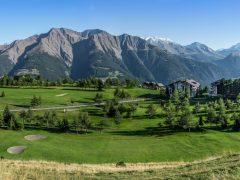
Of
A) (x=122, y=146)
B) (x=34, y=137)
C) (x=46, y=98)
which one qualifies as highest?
(x=46, y=98)

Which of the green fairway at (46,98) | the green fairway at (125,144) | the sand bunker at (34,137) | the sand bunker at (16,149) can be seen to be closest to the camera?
the green fairway at (125,144)

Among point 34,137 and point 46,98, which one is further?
point 46,98

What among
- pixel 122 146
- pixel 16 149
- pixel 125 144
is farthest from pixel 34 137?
pixel 122 146

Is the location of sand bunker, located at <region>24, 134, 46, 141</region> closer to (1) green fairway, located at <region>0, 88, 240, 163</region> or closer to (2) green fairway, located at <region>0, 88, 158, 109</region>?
(1) green fairway, located at <region>0, 88, 240, 163</region>

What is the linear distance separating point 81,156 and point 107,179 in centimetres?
5819

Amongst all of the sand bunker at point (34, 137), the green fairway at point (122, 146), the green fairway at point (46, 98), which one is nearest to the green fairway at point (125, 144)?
the green fairway at point (122, 146)

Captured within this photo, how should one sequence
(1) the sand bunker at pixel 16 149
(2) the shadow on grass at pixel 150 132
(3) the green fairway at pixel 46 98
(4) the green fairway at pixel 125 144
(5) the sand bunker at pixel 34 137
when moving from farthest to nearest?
(3) the green fairway at pixel 46 98 < (2) the shadow on grass at pixel 150 132 < (5) the sand bunker at pixel 34 137 < (1) the sand bunker at pixel 16 149 < (4) the green fairway at pixel 125 144

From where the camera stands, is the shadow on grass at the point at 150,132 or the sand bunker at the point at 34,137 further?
the shadow on grass at the point at 150,132

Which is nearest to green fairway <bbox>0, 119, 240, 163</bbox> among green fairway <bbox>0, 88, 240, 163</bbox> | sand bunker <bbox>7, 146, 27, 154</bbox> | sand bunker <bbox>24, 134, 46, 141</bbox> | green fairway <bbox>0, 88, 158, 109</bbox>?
green fairway <bbox>0, 88, 240, 163</bbox>

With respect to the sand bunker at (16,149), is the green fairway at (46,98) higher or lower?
higher

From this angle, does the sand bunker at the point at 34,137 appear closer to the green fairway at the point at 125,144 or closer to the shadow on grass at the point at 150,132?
the green fairway at the point at 125,144

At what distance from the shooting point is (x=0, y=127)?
111 meters

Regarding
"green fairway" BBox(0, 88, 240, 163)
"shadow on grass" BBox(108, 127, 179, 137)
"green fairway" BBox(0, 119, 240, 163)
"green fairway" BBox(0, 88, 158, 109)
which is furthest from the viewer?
"green fairway" BBox(0, 88, 158, 109)

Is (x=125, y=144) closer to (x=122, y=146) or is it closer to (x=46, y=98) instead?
(x=122, y=146)
